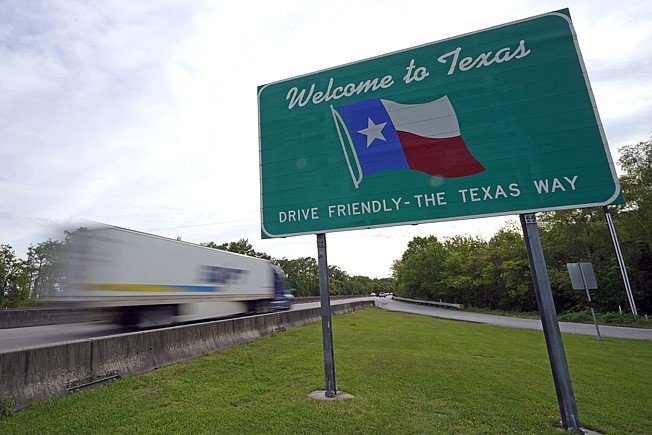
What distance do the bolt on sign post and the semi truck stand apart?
241 inches

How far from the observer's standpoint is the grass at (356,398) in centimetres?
418

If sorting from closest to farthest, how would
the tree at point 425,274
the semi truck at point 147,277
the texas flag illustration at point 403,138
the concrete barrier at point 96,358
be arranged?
the concrete barrier at point 96,358 < the texas flag illustration at point 403,138 < the semi truck at point 147,277 < the tree at point 425,274

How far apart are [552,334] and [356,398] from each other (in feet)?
9.52

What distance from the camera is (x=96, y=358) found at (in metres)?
5.78

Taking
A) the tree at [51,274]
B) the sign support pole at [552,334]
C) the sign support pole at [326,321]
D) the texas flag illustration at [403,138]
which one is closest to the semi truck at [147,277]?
the tree at [51,274]

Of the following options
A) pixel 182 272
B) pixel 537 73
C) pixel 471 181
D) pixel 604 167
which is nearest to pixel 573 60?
pixel 537 73

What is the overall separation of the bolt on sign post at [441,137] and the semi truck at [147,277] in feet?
20.1

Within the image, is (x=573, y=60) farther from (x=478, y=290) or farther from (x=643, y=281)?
(x=478, y=290)

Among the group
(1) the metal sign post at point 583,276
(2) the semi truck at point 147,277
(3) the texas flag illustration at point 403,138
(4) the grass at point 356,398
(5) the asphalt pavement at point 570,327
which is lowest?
(5) the asphalt pavement at point 570,327

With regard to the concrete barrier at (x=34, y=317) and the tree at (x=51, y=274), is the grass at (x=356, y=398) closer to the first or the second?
the tree at (x=51, y=274)

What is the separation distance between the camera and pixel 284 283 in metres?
22.2

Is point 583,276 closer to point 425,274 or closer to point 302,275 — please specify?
point 425,274

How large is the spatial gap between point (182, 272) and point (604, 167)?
39.5ft

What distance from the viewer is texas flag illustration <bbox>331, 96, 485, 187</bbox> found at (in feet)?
17.8
